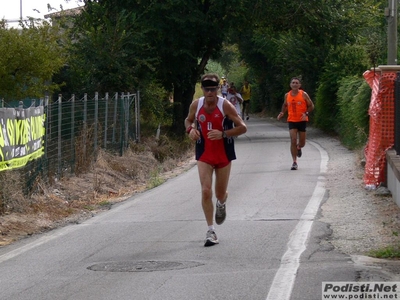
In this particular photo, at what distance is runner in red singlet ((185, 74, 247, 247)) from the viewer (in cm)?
915

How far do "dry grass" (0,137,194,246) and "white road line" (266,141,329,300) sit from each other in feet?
11.1

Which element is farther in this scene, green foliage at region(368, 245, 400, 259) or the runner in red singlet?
the runner in red singlet

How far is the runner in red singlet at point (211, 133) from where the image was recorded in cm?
915

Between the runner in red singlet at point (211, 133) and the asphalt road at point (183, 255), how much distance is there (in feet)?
2.17

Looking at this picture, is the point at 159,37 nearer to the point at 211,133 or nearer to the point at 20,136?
the point at 20,136

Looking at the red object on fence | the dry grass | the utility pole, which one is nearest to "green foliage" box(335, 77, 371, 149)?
the utility pole

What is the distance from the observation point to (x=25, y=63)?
2470 centimetres

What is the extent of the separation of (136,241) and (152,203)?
372 centimetres

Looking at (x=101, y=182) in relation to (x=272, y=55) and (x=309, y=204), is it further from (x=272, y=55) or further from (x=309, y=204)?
(x=272, y=55)

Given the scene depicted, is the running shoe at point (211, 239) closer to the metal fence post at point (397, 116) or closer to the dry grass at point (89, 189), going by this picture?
the dry grass at point (89, 189)

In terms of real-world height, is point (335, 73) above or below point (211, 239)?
above

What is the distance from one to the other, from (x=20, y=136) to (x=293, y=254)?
6087 mm

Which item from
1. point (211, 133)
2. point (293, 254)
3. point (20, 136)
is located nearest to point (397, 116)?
point (211, 133)

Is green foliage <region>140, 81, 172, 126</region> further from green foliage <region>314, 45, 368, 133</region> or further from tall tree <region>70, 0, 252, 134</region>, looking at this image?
green foliage <region>314, 45, 368, 133</region>
